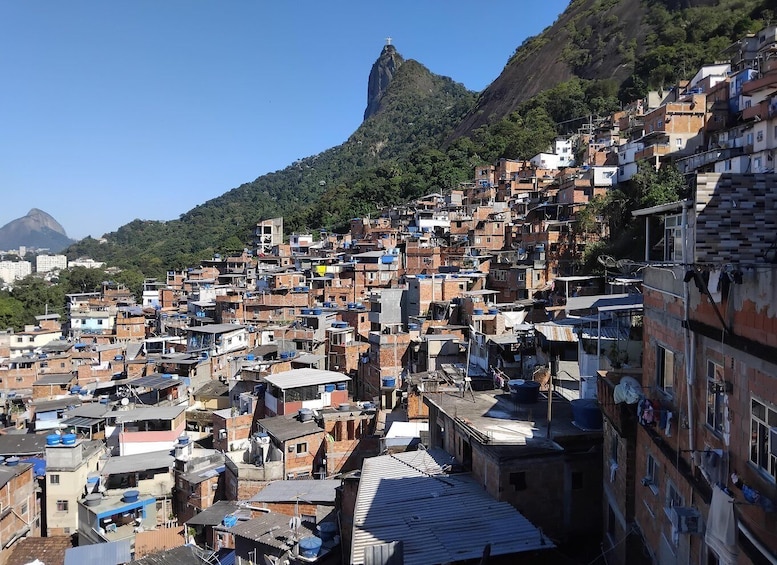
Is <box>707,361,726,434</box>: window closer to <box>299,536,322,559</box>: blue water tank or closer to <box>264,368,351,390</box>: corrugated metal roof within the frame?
<box>299,536,322,559</box>: blue water tank

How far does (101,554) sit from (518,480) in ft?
A: 43.0

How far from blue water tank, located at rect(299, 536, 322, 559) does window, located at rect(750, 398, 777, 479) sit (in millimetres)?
10697

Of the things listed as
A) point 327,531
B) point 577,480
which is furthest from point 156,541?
point 577,480

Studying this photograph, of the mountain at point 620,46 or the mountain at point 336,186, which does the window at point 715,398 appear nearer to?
Answer: the mountain at point 620,46

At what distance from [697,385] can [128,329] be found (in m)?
50.5

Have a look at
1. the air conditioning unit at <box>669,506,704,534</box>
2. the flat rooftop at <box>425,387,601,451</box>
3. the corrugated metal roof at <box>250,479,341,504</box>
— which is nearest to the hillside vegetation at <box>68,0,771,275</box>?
the flat rooftop at <box>425,387,601,451</box>

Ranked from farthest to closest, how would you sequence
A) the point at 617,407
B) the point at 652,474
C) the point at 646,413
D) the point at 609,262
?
the point at 609,262
the point at 617,407
the point at 652,474
the point at 646,413

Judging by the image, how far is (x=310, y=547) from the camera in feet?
45.8

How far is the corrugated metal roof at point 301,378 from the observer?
25416 mm

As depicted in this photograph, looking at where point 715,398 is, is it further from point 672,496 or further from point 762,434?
point 672,496

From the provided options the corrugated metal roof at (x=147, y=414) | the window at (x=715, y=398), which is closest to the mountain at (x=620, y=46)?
the corrugated metal roof at (x=147, y=414)

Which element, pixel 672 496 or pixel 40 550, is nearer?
pixel 672 496

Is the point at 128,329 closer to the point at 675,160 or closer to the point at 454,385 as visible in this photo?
the point at 454,385

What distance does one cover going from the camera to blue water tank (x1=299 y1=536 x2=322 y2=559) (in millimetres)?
13891
